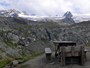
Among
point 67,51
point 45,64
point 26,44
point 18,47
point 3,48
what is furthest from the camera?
point 26,44

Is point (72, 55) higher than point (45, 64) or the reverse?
higher

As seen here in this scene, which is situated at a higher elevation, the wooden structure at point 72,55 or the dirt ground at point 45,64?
the wooden structure at point 72,55

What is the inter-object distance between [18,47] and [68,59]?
13273cm

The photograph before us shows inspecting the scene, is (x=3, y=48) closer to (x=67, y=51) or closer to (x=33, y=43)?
(x=33, y=43)

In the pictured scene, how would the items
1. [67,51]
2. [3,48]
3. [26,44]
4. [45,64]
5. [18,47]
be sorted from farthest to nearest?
[26,44], [18,47], [3,48], [45,64], [67,51]

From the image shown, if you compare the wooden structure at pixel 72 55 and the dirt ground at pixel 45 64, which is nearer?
the wooden structure at pixel 72 55

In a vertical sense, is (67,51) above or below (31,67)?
above

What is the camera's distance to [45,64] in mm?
38750

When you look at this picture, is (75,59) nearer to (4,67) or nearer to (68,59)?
(68,59)

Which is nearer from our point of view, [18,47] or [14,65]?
[14,65]

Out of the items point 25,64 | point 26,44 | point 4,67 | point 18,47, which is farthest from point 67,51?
point 26,44

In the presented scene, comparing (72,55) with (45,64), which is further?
(45,64)

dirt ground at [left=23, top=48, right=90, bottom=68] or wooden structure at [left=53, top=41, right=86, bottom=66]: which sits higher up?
wooden structure at [left=53, top=41, right=86, bottom=66]

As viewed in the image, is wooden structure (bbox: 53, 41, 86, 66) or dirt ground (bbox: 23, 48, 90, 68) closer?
wooden structure (bbox: 53, 41, 86, 66)
